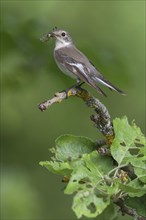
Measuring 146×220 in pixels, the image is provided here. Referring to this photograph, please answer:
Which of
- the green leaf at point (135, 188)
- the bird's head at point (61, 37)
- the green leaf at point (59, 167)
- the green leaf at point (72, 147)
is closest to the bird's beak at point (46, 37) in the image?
the bird's head at point (61, 37)

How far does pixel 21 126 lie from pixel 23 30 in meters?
0.72

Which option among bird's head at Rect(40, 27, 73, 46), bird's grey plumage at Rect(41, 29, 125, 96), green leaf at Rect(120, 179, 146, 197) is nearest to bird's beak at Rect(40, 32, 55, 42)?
bird's grey plumage at Rect(41, 29, 125, 96)

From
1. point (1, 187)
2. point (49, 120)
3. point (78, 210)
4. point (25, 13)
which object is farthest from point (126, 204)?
point (49, 120)

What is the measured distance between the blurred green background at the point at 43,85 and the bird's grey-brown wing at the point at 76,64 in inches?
2.5

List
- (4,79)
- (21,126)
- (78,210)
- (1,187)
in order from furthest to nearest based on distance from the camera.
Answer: (21,126)
(1,187)
(4,79)
(78,210)

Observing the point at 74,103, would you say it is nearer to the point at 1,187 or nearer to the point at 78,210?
the point at 1,187

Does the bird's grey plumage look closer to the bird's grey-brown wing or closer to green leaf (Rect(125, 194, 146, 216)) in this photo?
the bird's grey-brown wing

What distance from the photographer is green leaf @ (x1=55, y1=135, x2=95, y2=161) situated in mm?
2105

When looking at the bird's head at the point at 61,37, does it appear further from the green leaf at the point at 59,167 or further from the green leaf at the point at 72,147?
the green leaf at the point at 59,167

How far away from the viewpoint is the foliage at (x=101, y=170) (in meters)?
1.80

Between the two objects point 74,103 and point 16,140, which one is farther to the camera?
point 74,103

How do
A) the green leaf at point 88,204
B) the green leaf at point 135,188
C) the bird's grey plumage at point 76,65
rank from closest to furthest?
the green leaf at point 88,204 < the green leaf at point 135,188 < the bird's grey plumage at point 76,65

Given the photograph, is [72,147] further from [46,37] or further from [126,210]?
[46,37]

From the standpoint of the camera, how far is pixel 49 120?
5.47m
